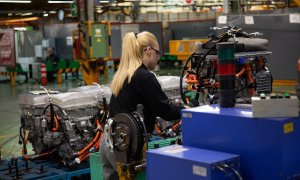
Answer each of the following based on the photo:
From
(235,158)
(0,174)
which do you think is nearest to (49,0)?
(0,174)

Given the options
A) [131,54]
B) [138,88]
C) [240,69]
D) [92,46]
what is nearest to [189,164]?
[138,88]

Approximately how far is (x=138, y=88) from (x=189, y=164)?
3.88ft

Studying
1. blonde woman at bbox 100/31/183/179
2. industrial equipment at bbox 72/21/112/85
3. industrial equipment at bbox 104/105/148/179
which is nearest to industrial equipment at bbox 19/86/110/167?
blonde woman at bbox 100/31/183/179

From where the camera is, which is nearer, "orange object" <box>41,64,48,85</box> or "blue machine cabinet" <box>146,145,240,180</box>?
"blue machine cabinet" <box>146,145,240,180</box>

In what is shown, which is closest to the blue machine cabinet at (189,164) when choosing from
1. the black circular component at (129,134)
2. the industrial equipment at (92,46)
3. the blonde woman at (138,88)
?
the black circular component at (129,134)

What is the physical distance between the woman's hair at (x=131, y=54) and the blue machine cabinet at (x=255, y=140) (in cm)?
103

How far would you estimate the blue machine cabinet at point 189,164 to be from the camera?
2.42 metres

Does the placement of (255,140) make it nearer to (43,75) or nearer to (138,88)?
(138,88)

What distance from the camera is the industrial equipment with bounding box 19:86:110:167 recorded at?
18.2 ft

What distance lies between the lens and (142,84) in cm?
357

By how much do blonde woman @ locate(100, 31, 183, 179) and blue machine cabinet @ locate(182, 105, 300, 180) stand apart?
0.85 m

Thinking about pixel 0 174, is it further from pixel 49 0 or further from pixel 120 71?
pixel 49 0

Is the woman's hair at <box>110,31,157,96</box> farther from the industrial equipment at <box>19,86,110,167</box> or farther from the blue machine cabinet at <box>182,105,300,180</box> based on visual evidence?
the industrial equipment at <box>19,86,110,167</box>

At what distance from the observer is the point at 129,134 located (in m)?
3.29
